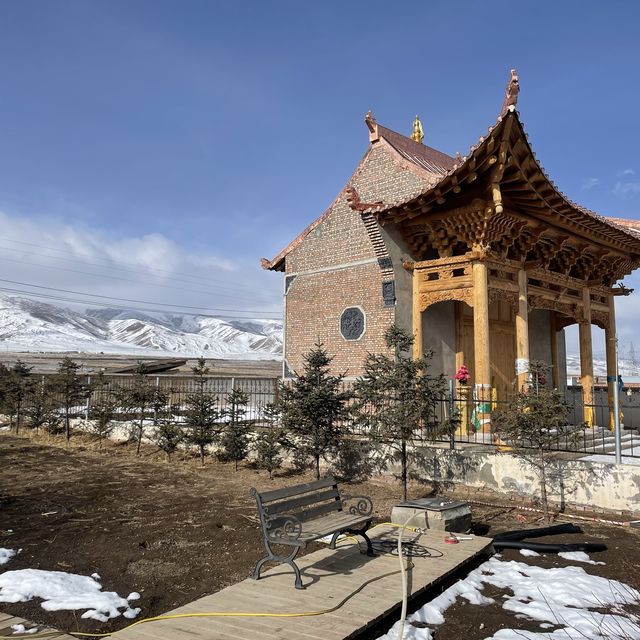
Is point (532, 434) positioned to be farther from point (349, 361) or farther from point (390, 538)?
point (349, 361)

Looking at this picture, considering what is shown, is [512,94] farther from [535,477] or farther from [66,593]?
[66,593]

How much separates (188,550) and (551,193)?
32.5 feet

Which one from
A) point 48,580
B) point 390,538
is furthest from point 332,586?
point 48,580

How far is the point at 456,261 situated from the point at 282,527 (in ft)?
27.2

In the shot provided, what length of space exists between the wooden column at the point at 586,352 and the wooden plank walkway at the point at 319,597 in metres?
10.6

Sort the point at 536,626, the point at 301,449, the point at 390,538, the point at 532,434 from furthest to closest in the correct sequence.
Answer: the point at 301,449, the point at 532,434, the point at 390,538, the point at 536,626

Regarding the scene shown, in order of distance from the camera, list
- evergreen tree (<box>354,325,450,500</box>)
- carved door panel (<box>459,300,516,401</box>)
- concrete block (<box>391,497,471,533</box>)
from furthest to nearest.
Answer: carved door panel (<box>459,300,516,401</box>)
evergreen tree (<box>354,325,450,500</box>)
concrete block (<box>391,497,471,533</box>)

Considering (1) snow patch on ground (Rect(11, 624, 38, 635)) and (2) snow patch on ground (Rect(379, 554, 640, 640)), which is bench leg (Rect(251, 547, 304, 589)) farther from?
(1) snow patch on ground (Rect(11, 624, 38, 635))

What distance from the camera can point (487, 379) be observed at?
37.2 feet

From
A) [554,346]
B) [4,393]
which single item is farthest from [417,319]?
[4,393]

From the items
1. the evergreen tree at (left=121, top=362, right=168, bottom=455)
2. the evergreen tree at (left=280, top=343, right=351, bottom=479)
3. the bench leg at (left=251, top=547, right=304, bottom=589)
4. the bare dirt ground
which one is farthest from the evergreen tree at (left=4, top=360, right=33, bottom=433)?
the bench leg at (left=251, top=547, right=304, bottom=589)

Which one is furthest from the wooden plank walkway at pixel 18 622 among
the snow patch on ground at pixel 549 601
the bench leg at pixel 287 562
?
the snow patch on ground at pixel 549 601

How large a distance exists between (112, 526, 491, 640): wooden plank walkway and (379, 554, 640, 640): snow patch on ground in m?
0.21

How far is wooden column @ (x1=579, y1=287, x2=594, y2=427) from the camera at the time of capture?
49.6ft
